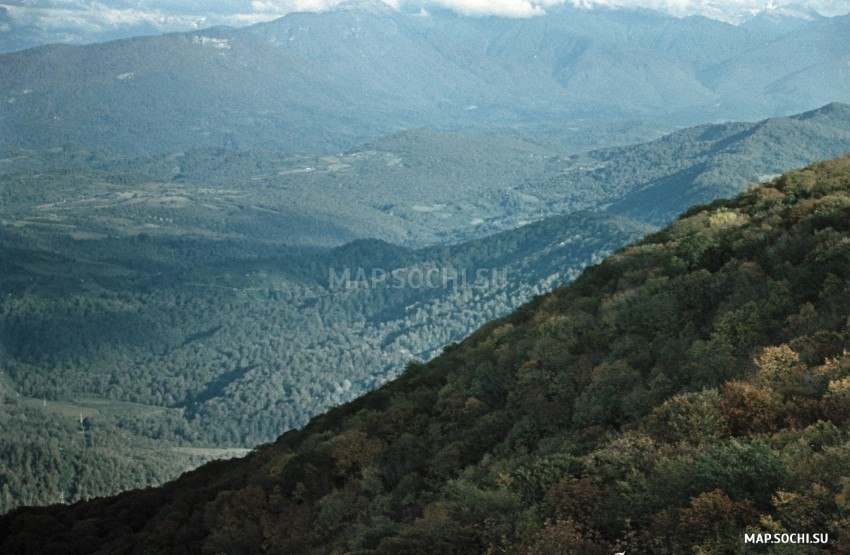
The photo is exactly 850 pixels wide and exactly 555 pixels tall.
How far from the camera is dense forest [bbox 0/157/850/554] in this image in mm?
13750

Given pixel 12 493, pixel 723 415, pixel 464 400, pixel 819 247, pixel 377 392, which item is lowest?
pixel 12 493

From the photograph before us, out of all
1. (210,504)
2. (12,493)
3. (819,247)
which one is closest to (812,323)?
(819,247)

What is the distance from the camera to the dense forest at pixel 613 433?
13.8 m

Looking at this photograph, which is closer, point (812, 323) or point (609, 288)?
point (812, 323)

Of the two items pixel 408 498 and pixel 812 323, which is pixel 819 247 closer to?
pixel 812 323

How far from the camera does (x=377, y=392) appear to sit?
4084cm

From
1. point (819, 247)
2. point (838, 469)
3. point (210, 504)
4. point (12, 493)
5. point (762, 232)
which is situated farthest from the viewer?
point (12, 493)

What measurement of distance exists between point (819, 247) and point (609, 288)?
10.3 metres

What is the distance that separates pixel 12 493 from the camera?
128m

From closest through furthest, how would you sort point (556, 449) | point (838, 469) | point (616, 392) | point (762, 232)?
point (838, 469) < point (556, 449) < point (616, 392) < point (762, 232)

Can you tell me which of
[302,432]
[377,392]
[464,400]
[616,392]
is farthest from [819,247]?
[302,432]

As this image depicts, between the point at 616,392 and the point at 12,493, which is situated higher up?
the point at 616,392

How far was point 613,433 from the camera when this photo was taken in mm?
19297

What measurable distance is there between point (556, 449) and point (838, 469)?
25.7 ft
